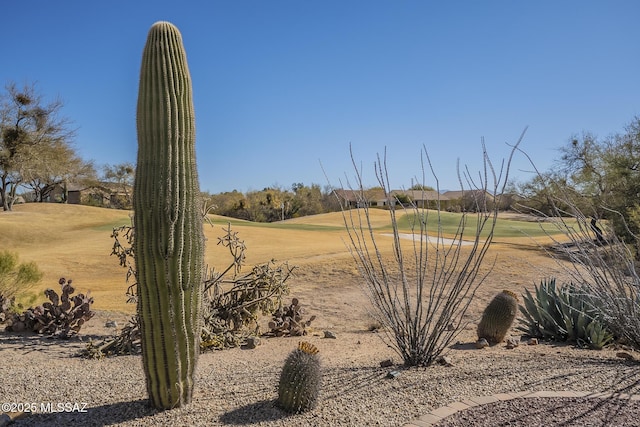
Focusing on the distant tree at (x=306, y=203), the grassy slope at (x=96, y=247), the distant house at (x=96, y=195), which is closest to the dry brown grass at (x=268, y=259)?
the grassy slope at (x=96, y=247)

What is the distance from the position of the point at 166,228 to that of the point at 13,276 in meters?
5.62

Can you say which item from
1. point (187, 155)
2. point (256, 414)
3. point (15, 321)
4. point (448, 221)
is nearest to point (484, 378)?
point (256, 414)

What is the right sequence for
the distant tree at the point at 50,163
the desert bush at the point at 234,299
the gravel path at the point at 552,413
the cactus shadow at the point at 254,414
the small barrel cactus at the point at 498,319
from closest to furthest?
the gravel path at the point at 552,413 → the cactus shadow at the point at 254,414 → the small barrel cactus at the point at 498,319 → the desert bush at the point at 234,299 → the distant tree at the point at 50,163

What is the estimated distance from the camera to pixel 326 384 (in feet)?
13.6

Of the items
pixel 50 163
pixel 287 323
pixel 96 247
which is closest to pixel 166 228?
pixel 287 323

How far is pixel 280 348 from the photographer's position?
6.32 m

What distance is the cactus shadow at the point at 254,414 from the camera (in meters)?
3.42

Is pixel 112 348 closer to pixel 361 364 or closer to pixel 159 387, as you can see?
pixel 159 387

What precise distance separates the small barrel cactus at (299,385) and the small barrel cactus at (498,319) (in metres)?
3.14

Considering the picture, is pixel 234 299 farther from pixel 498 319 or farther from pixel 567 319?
pixel 567 319

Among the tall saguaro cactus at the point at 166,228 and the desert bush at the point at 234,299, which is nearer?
the tall saguaro cactus at the point at 166,228

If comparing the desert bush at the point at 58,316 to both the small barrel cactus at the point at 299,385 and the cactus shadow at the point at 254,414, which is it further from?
the small barrel cactus at the point at 299,385

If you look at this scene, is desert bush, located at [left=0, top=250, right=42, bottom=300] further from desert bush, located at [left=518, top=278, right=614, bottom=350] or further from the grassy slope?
desert bush, located at [left=518, top=278, right=614, bottom=350]

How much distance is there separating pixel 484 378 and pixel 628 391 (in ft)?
3.44
